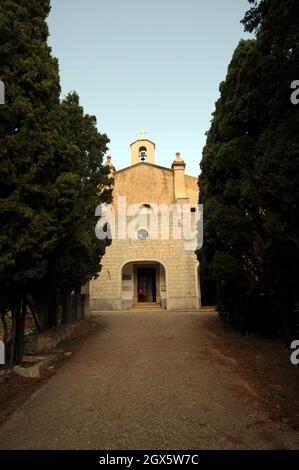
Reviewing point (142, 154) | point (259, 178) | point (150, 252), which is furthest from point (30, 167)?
point (142, 154)

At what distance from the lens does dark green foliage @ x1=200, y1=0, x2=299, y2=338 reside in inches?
195

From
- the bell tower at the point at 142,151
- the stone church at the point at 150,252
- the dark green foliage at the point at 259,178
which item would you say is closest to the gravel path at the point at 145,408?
the dark green foliage at the point at 259,178

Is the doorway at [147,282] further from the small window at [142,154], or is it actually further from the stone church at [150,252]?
the small window at [142,154]

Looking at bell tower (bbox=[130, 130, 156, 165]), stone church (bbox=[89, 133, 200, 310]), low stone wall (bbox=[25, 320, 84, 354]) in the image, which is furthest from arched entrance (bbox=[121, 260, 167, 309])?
low stone wall (bbox=[25, 320, 84, 354])

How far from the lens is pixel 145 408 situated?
453 cm

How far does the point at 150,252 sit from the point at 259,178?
49.5ft

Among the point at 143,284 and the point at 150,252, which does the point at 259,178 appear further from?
the point at 143,284

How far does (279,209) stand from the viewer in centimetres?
646

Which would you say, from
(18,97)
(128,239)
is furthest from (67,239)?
(128,239)

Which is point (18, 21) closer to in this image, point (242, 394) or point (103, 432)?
point (103, 432)

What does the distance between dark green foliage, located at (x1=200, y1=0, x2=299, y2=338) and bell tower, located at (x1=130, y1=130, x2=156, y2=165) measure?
14.9 meters

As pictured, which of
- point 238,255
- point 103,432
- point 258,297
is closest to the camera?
point 103,432

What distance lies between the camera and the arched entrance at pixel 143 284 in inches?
834
